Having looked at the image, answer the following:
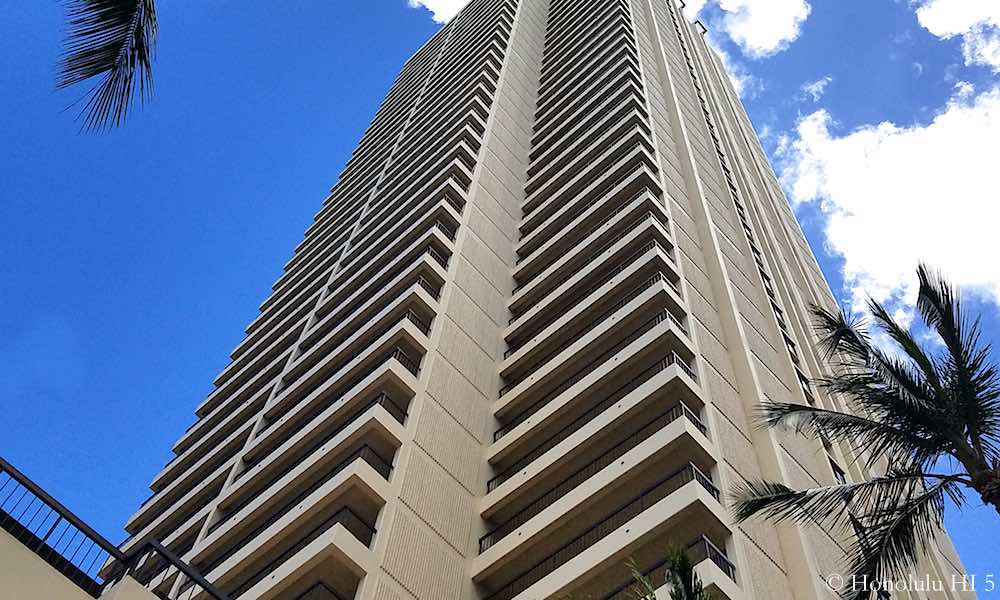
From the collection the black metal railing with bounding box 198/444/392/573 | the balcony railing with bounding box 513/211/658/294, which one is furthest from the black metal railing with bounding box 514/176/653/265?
the black metal railing with bounding box 198/444/392/573

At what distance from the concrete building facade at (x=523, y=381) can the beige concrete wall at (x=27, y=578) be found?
10976 millimetres

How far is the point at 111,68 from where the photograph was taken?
624cm

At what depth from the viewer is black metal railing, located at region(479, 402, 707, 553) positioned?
24656 millimetres

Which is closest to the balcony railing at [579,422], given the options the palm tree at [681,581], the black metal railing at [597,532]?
the black metal railing at [597,532]

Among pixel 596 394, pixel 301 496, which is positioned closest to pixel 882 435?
pixel 596 394

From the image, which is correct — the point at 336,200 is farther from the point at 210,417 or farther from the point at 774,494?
the point at 774,494

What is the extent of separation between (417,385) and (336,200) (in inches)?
1164

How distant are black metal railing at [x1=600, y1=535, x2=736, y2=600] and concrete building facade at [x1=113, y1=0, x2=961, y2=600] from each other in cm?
9

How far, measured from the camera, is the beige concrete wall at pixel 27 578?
33.2ft

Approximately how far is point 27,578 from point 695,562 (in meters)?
13.2

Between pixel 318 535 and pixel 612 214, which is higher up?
pixel 612 214

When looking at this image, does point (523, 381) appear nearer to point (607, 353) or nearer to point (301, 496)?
point (607, 353)

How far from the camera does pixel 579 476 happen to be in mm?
25141

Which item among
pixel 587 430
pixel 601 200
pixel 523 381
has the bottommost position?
pixel 587 430
